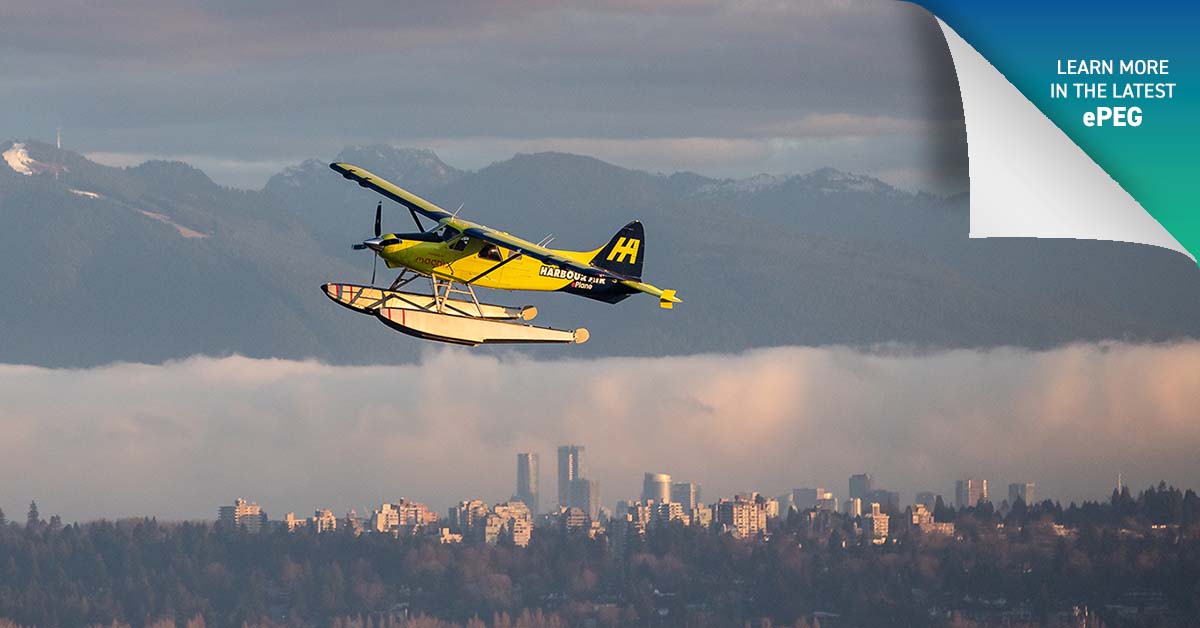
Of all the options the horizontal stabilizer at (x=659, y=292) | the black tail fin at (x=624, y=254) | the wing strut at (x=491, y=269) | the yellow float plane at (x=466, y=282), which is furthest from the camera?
the black tail fin at (x=624, y=254)

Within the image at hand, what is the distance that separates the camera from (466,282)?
62156mm

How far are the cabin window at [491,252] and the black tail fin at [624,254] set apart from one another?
4.73m

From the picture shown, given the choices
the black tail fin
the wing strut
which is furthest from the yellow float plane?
the black tail fin

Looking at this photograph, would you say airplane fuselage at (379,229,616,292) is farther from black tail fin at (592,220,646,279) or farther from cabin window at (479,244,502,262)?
black tail fin at (592,220,646,279)

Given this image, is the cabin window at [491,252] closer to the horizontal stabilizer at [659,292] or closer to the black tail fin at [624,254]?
the horizontal stabilizer at [659,292]

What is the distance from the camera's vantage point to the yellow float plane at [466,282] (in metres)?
59.9

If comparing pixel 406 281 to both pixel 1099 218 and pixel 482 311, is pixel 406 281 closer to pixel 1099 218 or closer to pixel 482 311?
pixel 482 311

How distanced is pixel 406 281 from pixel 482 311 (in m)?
2.39

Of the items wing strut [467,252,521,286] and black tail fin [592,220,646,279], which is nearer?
wing strut [467,252,521,286]

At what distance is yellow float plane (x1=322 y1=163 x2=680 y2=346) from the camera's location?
59.9 m

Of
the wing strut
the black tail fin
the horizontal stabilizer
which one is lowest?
the horizontal stabilizer

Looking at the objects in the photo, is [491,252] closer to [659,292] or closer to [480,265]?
[480,265]

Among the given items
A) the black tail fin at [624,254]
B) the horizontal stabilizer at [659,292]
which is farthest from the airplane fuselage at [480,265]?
the black tail fin at [624,254]

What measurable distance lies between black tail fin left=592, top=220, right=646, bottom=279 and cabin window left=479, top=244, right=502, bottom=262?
473 cm
